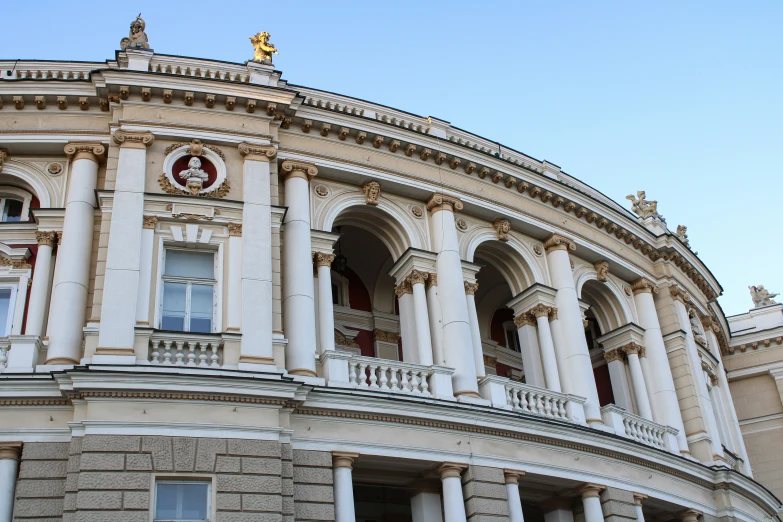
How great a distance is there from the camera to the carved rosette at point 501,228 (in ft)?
90.7

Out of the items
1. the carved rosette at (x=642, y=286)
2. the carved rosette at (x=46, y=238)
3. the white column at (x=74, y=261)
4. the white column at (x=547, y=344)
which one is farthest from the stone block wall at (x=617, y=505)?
the carved rosette at (x=46, y=238)

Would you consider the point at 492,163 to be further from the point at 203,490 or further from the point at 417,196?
the point at 203,490

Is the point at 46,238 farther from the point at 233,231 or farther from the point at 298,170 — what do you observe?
the point at 298,170

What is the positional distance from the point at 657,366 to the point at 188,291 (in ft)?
52.2

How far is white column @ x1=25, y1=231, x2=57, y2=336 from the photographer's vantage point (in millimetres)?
20938

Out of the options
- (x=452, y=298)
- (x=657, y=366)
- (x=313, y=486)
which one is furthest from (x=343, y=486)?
(x=657, y=366)

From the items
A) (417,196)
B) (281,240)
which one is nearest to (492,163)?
(417,196)

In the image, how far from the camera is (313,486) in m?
19.8

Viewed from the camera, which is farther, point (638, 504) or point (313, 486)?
point (638, 504)

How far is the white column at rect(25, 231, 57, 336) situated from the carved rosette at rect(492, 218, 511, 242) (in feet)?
40.6

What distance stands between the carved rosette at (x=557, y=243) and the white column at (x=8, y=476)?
16.3m

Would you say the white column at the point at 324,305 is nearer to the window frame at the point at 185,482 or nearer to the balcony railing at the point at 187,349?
the balcony railing at the point at 187,349

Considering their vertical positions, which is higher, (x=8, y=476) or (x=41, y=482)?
(x=8, y=476)

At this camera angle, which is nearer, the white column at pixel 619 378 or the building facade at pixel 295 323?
the building facade at pixel 295 323
